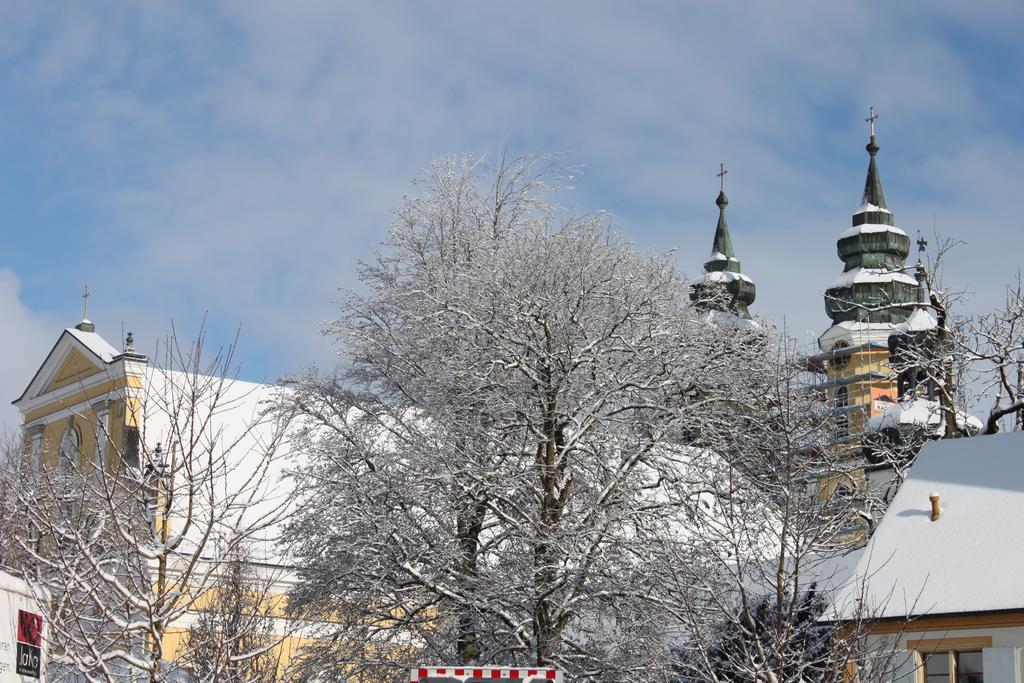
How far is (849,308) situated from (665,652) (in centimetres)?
5631

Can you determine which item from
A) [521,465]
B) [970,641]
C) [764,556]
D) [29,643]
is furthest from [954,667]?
[29,643]

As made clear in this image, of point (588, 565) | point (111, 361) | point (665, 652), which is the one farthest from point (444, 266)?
point (111, 361)

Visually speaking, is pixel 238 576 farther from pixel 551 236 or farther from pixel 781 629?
pixel 781 629

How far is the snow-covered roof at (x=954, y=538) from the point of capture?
23.2 metres

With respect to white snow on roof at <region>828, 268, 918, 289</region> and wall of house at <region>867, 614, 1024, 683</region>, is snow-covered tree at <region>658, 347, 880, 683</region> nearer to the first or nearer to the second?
wall of house at <region>867, 614, 1024, 683</region>

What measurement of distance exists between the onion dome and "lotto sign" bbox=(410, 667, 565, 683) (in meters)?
64.1

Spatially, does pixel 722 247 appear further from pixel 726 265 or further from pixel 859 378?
pixel 859 378

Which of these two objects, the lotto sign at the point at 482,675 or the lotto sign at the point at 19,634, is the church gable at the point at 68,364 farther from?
the lotto sign at the point at 19,634

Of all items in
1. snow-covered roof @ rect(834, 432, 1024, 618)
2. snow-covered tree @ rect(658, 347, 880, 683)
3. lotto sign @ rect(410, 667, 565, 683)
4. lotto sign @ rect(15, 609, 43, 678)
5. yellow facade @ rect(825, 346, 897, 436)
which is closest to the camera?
lotto sign @ rect(15, 609, 43, 678)

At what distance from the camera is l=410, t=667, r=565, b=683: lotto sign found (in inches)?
555

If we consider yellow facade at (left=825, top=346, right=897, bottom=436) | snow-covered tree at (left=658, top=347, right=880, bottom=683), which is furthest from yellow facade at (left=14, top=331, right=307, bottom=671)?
yellow facade at (left=825, top=346, right=897, bottom=436)

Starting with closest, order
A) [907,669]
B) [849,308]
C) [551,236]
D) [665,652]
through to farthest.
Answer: [665,652], [907,669], [551,236], [849,308]

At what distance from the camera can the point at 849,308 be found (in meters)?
75.6

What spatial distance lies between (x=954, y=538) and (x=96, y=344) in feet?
96.4
